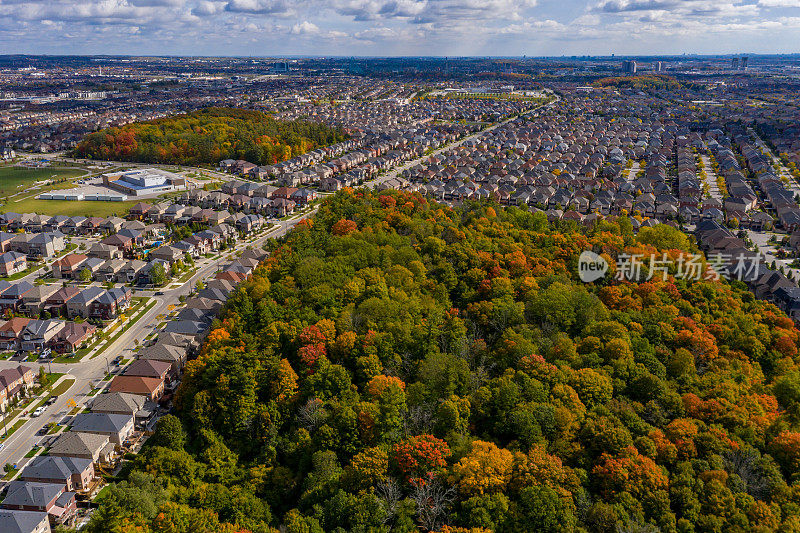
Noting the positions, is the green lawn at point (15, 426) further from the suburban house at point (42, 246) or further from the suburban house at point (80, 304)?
the suburban house at point (42, 246)

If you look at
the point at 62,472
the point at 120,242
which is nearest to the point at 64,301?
the point at 120,242

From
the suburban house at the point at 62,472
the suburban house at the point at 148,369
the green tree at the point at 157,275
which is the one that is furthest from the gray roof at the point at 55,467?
the green tree at the point at 157,275

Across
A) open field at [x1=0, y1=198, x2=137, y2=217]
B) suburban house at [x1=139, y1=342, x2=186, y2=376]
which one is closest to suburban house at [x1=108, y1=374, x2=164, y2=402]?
suburban house at [x1=139, y1=342, x2=186, y2=376]

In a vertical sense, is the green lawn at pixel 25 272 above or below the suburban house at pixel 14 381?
above

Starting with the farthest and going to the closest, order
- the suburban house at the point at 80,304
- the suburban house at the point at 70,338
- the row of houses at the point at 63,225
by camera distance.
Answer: the row of houses at the point at 63,225 < the suburban house at the point at 80,304 < the suburban house at the point at 70,338

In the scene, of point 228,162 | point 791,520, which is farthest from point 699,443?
point 228,162

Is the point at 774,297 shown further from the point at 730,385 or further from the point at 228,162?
the point at 228,162

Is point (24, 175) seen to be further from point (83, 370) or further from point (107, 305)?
point (83, 370)

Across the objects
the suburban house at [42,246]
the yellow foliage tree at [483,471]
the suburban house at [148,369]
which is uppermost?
the suburban house at [42,246]
